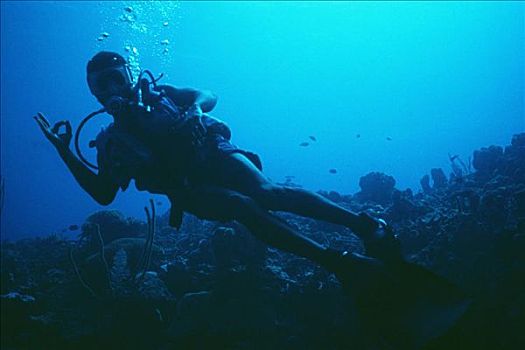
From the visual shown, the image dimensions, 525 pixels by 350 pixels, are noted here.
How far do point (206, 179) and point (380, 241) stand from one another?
6.20 ft

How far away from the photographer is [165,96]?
4172 mm

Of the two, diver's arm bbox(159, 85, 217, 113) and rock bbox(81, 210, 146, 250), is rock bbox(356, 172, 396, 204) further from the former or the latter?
diver's arm bbox(159, 85, 217, 113)

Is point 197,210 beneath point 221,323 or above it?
above

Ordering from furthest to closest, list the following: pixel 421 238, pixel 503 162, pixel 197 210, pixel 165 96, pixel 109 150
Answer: pixel 503 162
pixel 421 238
pixel 165 96
pixel 109 150
pixel 197 210

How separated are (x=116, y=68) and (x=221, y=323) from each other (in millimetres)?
3772

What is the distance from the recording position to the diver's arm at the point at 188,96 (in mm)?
4239

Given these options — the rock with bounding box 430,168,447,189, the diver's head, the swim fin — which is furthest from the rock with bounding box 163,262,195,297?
the rock with bounding box 430,168,447,189

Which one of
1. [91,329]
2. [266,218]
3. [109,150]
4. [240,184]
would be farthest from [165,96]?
[91,329]

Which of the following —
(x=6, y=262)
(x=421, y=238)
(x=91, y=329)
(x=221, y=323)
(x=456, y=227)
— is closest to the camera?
(x=221, y=323)

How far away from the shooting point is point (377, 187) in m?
16.4

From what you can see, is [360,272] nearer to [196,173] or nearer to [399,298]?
[399,298]

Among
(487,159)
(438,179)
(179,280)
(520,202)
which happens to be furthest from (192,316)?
(438,179)

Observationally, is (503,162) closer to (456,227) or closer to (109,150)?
(456,227)

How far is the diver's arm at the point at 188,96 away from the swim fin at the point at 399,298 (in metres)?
2.59
